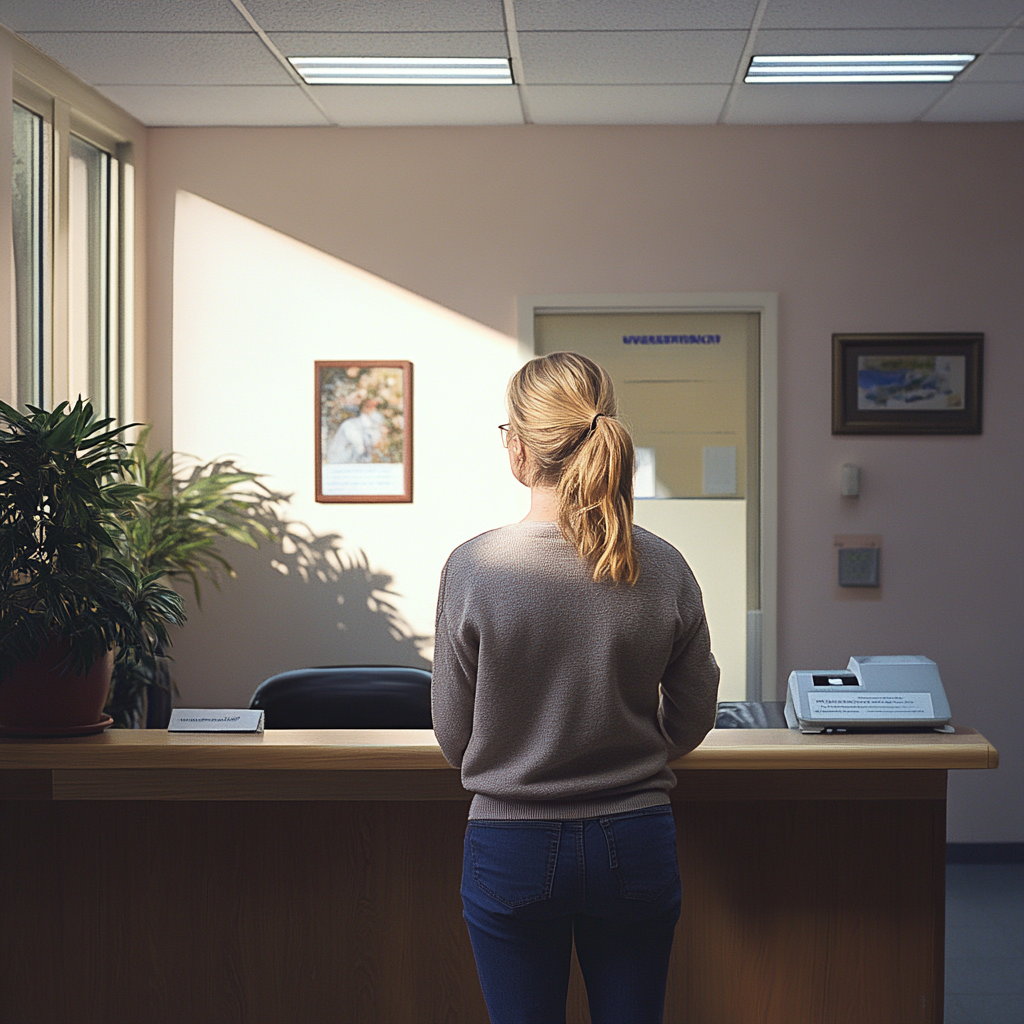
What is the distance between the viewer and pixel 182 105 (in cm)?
380

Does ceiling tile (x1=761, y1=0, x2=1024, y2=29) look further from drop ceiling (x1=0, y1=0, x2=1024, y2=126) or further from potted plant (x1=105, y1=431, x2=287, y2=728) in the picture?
potted plant (x1=105, y1=431, x2=287, y2=728)

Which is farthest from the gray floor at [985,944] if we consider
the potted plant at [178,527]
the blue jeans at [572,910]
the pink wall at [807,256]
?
the potted plant at [178,527]

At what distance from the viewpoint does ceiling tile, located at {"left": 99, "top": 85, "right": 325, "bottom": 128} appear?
364 cm

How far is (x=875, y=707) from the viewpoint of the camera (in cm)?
195

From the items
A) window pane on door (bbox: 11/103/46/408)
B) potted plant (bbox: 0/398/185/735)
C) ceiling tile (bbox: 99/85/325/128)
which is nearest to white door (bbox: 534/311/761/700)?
ceiling tile (bbox: 99/85/325/128)

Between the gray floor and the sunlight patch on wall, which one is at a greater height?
the sunlight patch on wall

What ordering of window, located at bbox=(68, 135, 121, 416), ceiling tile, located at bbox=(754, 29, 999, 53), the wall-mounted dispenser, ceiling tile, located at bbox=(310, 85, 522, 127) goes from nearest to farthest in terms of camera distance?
1. ceiling tile, located at bbox=(754, 29, 999, 53)
2. ceiling tile, located at bbox=(310, 85, 522, 127)
3. window, located at bbox=(68, 135, 121, 416)
4. the wall-mounted dispenser

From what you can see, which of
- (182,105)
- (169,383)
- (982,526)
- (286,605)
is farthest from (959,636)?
(182,105)

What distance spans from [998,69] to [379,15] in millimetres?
2030

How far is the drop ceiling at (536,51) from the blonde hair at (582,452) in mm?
1837

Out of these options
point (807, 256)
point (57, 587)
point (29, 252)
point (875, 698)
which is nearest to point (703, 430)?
point (807, 256)

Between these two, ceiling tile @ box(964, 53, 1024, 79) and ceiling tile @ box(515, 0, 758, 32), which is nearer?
ceiling tile @ box(515, 0, 758, 32)

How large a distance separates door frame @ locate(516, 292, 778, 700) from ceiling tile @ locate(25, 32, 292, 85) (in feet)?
4.13

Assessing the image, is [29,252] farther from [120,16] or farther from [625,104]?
[625,104]
